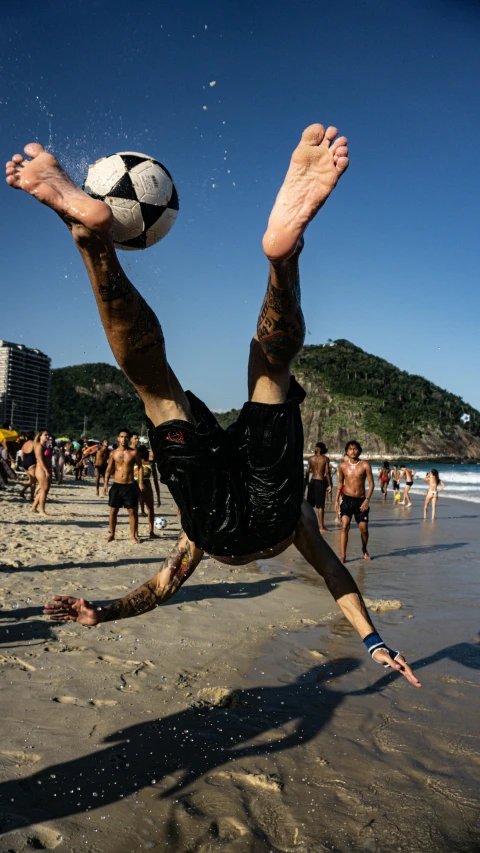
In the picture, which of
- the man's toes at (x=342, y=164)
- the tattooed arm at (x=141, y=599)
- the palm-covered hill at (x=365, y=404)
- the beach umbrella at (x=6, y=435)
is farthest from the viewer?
the palm-covered hill at (x=365, y=404)

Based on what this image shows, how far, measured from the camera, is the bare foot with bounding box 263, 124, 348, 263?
9.66 ft

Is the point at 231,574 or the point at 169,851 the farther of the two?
the point at 231,574

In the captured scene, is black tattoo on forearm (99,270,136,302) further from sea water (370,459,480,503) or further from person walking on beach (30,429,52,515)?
sea water (370,459,480,503)

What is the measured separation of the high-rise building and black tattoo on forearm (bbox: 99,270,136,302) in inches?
2449

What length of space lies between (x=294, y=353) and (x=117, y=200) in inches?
62.9

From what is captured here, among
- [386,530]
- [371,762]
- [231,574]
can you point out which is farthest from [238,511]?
[386,530]

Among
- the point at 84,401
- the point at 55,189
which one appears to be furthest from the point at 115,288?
the point at 84,401

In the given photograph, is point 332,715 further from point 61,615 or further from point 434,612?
point 434,612

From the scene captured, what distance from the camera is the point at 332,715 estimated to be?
4.38 meters

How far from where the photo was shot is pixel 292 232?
2.94 meters

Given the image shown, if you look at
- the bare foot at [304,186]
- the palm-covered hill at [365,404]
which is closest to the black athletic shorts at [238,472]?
the bare foot at [304,186]

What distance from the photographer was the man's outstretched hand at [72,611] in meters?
3.46

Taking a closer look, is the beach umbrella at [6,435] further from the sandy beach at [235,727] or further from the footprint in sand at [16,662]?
the footprint in sand at [16,662]

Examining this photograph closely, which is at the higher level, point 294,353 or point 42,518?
point 294,353
